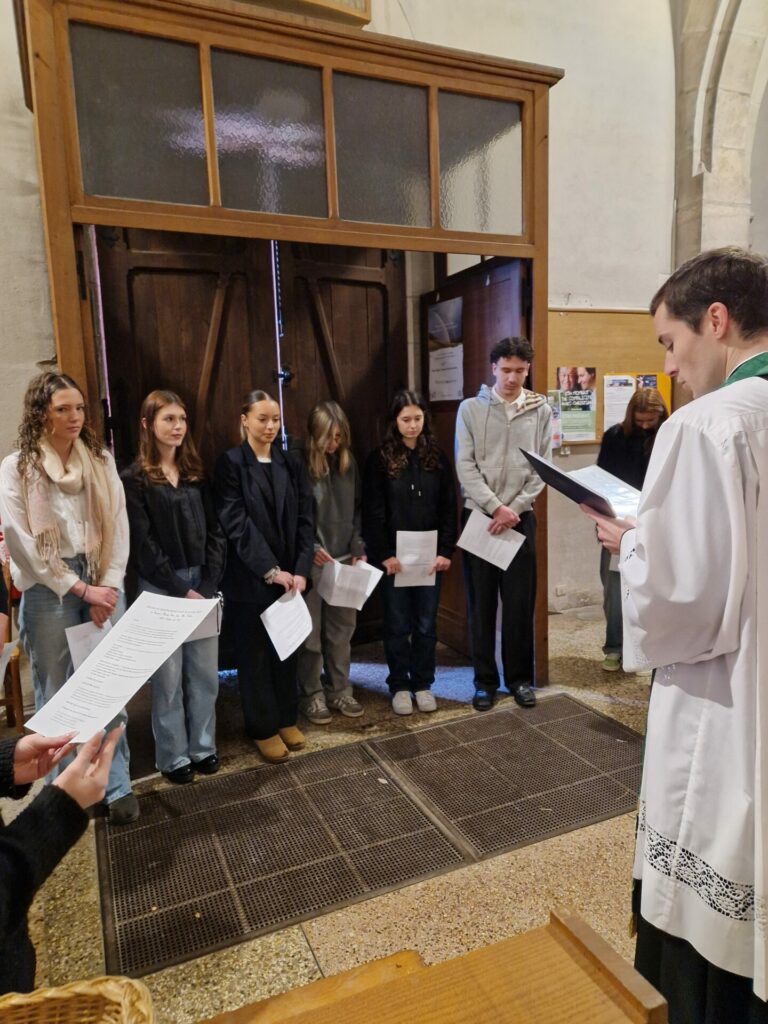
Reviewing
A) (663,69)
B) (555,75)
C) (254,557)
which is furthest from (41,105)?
(663,69)

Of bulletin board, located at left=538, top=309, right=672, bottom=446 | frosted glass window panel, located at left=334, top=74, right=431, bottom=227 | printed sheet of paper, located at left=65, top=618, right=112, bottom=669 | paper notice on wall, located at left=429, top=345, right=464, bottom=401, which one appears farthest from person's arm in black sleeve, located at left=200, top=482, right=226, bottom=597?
bulletin board, located at left=538, top=309, right=672, bottom=446

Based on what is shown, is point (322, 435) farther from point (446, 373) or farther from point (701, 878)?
point (701, 878)

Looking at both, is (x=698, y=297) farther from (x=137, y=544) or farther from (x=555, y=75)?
(x=555, y=75)

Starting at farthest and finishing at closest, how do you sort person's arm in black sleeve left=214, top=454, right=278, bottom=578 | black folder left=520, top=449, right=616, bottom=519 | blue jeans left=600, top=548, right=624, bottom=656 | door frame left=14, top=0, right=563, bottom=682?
blue jeans left=600, top=548, right=624, bottom=656
person's arm in black sleeve left=214, top=454, right=278, bottom=578
door frame left=14, top=0, right=563, bottom=682
black folder left=520, top=449, right=616, bottom=519

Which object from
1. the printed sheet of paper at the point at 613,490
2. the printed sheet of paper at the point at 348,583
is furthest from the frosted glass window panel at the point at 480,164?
the printed sheet of paper at the point at 613,490

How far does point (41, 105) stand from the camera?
7.90ft

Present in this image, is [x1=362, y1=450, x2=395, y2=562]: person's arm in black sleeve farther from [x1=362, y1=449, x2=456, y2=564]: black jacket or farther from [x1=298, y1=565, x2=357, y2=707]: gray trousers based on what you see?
[x1=298, y1=565, x2=357, y2=707]: gray trousers

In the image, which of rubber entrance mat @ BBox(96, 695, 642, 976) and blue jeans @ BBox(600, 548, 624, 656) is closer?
rubber entrance mat @ BBox(96, 695, 642, 976)

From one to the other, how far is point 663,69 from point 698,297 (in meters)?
4.50

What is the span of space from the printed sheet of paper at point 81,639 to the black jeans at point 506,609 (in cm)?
176

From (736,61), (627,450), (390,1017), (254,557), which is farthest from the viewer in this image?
(736,61)

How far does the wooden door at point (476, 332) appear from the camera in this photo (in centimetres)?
347

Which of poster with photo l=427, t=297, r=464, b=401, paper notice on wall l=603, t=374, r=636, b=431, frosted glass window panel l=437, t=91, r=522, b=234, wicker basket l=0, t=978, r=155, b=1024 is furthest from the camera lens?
paper notice on wall l=603, t=374, r=636, b=431

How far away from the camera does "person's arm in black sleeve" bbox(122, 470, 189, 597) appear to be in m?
2.63
